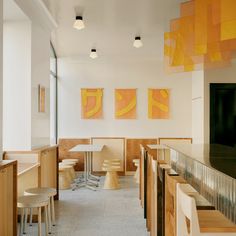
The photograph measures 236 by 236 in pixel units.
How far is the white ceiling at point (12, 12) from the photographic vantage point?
14.5 ft

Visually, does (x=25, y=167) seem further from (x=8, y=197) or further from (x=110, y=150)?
(x=110, y=150)

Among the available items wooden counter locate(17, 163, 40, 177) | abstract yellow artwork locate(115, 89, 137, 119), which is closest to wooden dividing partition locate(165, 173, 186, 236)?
wooden counter locate(17, 163, 40, 177)

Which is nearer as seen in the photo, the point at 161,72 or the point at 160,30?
the point at 160,30

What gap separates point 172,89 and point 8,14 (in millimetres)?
5071

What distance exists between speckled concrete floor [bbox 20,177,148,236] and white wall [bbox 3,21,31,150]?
127 cm

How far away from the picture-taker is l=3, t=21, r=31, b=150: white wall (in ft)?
16.4

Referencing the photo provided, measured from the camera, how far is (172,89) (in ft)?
29.0

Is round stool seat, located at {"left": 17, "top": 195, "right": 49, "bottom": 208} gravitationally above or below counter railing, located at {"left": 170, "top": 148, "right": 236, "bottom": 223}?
below

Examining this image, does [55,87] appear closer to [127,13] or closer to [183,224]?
[127,13]

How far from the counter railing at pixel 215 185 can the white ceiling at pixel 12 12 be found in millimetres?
2967

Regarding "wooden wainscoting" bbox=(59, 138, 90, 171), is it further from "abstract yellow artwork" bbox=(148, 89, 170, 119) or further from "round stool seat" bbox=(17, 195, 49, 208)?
"round stool seat" bbox=(17, 195, 49, 208)

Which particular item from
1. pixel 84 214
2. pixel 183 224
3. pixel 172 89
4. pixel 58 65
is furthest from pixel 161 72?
pixel 183 224

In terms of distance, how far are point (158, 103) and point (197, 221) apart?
7.42 meters

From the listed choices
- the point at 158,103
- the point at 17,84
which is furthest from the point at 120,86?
the point at 17,84
